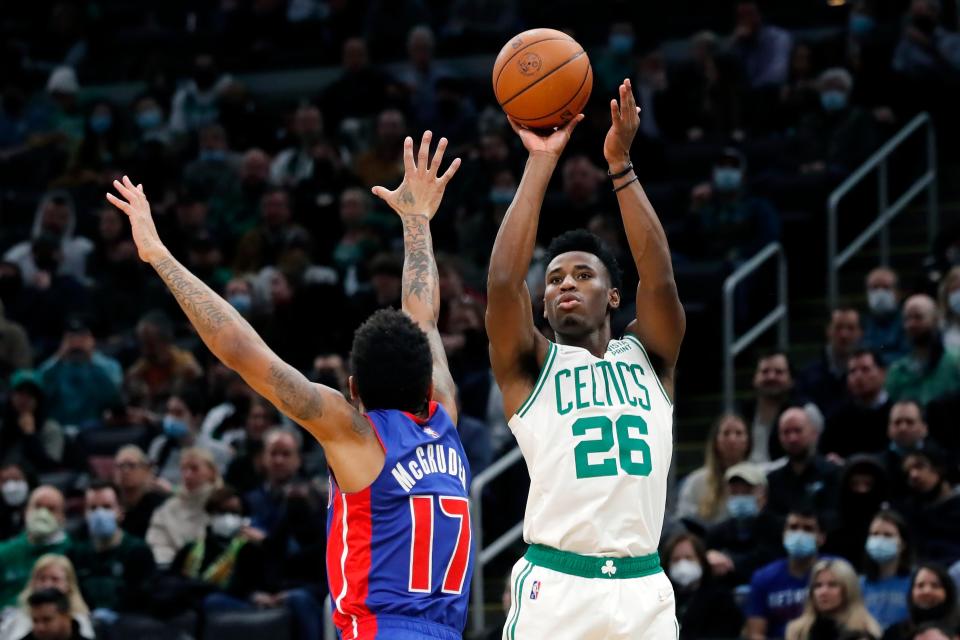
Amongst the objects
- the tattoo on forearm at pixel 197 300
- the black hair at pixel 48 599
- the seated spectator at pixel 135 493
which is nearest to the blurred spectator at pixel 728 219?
the seated spectator at pixel 135 493

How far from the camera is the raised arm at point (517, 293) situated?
664 cm


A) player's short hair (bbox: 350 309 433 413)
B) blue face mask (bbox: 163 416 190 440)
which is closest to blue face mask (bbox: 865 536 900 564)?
player's short hair (bbox: 350 309 433 413)

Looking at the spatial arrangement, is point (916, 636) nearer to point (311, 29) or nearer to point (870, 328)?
point (870, 328)

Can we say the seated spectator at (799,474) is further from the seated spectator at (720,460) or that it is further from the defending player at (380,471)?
the defending player at (380,471)

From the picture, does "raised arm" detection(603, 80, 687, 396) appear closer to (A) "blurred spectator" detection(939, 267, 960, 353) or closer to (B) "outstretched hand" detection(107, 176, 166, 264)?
(B) "outstretched hand" detection(107, 176, 166, 264)

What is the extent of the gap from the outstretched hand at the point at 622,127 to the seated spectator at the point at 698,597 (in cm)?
524

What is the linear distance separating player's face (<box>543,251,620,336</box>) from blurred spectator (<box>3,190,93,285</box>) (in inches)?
479

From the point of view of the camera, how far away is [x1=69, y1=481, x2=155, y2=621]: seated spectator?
13469 millimetres

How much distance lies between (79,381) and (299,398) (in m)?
10.7

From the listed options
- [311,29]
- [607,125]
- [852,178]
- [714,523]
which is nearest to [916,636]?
[714,523]

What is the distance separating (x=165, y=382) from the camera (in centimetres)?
1639

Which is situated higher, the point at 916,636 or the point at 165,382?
the point at 165,382

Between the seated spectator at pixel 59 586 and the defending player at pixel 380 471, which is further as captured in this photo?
the seated spectator at pixel 59 586

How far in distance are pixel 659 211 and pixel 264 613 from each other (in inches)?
213
